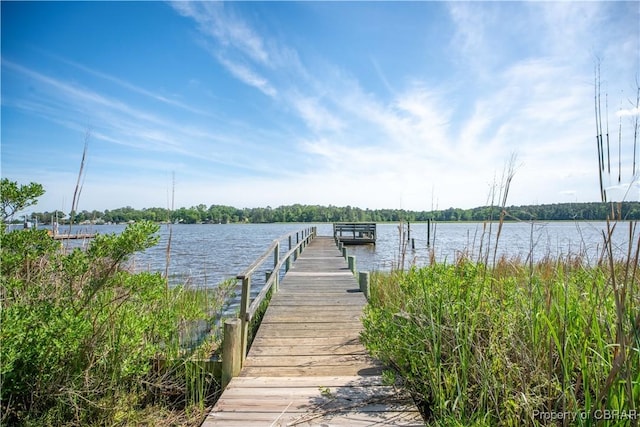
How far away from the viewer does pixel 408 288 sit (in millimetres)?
3164

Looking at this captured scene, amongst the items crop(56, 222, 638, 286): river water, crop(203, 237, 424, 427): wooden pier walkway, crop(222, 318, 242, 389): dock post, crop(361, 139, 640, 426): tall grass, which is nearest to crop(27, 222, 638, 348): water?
crop(56, 222, 638, 286): river water

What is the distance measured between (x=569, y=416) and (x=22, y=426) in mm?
3490

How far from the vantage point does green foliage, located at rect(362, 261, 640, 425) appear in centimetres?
173

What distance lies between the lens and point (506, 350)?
201cm

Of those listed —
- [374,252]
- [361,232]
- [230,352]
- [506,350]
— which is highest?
[506,350]

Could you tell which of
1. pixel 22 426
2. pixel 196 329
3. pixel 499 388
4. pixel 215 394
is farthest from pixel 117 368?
pixel 499 388

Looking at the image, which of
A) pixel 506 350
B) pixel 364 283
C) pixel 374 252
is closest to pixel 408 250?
pixel 364 283

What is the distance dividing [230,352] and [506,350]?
2270 mm

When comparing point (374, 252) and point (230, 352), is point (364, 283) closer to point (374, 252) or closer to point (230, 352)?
point (230, 352)

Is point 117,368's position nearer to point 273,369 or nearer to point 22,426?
point 22,426

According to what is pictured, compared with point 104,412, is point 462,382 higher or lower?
higher

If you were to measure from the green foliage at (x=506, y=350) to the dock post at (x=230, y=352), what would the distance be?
1208mm

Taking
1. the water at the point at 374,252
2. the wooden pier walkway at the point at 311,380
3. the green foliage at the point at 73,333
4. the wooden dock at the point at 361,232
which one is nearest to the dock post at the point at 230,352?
the wooden pier walkway at the point at 311,380

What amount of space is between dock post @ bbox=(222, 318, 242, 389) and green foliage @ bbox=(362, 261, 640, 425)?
1.21 meters
